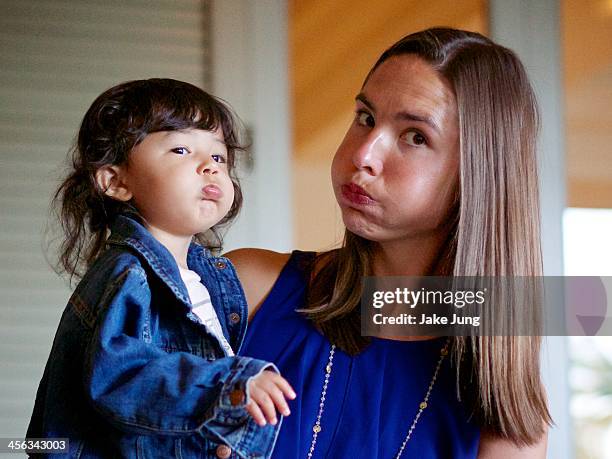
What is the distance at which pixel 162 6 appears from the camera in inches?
73.9

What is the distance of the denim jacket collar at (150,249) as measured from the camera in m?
0.92

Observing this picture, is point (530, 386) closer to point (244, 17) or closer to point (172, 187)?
point (172, 187)

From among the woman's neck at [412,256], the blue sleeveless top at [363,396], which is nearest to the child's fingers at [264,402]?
the blue sleeveless top at [363,396]

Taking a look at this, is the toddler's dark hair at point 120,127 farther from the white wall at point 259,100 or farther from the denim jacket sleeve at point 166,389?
the white wall at point 259,100

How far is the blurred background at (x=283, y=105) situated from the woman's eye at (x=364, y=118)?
31.8 inches

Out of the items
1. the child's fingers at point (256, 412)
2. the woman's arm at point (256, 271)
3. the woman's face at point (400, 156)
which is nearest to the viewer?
the child's fingers at point (256, 412)

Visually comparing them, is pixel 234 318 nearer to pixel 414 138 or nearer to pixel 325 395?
pixel 325 395

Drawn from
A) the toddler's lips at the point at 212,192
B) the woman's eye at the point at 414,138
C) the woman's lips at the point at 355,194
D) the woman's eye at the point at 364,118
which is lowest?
the toddler's lips at the point at 212,192

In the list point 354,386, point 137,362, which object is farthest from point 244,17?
point 137,362

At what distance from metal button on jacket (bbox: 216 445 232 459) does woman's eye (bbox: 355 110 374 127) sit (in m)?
0.40

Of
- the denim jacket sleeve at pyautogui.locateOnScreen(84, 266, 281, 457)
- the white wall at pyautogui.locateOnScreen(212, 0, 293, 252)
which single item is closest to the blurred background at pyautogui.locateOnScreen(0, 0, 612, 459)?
the white wall at pyautogui.locateOnScreen(212, 0, 293, 252)

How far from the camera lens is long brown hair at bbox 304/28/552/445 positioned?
3.38ft

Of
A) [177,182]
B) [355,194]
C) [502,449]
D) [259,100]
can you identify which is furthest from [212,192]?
[259,100]

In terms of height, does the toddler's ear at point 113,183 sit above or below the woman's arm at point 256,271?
above
